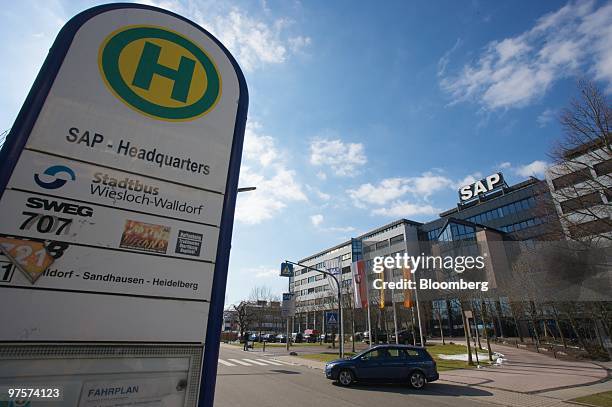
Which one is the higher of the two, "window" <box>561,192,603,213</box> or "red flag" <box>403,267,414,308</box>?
"window" <box>561,192,603,213</box>

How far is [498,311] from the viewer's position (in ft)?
99.9

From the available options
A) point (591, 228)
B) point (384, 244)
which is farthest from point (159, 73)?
point (384, 244)

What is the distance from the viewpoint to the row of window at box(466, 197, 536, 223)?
4312 cm

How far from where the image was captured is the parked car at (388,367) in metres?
11.6

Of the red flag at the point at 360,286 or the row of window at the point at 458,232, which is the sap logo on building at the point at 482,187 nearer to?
the row of window at the point at 458,232

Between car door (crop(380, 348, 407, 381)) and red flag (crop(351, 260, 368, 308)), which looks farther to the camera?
red flag (crop(351, 260, 368, 308))

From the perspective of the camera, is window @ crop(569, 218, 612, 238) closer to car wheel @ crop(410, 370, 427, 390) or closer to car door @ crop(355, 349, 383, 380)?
car wheel @ crop(410, 370, 427, 390)

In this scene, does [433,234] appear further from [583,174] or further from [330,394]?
[330,394]

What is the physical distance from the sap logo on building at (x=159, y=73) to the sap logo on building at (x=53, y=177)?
646 mm

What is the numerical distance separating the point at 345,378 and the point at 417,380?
2.76 metres

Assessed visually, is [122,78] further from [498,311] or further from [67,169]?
[498,311]

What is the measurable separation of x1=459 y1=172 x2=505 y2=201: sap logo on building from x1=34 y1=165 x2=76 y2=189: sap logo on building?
57.9 meters

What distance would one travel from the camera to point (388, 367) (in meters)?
11.9

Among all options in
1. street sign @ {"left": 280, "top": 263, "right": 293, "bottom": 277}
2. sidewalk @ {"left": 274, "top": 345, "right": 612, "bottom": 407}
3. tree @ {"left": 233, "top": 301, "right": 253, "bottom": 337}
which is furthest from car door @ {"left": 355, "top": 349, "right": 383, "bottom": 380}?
tree @ {"left": 233, "top": 301, "right": 253, "bottom": 337}
